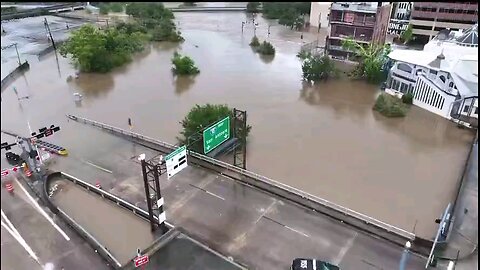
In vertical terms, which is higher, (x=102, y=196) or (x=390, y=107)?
(x=390, y=107)

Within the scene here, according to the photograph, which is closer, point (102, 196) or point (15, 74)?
point (102, 196)

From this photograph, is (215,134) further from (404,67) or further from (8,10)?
(8,10)

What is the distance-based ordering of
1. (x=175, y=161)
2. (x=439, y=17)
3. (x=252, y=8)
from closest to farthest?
(x=175, y=161)
(x=439, y=17)
(x=252, y=8)

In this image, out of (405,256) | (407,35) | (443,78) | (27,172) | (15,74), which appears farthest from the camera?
(407,35)

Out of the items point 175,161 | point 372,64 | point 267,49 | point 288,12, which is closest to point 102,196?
point 175,161

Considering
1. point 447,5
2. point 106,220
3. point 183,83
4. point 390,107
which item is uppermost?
point 447,5

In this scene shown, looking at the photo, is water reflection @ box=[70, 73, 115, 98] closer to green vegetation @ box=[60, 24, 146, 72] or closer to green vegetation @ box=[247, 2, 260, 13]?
green vegetation @ box=[60, 24, 146, 72]

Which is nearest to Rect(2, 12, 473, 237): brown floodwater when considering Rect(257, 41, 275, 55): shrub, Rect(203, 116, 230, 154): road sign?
Rect(257, 41, 275, 55): shrub

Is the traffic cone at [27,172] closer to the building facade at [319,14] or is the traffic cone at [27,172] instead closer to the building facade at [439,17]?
the building facade at [439,17]
